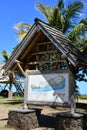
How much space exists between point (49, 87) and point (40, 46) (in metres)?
2.23

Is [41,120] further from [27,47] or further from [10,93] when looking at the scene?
[10,93]

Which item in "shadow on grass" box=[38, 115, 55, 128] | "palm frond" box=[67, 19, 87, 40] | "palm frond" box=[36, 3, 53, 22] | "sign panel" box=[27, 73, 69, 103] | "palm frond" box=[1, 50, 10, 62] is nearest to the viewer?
"sign panel" box=[27, 73, 69, 103]

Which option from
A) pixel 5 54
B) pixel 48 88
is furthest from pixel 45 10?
pixel 48 88

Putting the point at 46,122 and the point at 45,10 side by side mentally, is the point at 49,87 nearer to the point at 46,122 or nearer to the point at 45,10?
the point at 46,122

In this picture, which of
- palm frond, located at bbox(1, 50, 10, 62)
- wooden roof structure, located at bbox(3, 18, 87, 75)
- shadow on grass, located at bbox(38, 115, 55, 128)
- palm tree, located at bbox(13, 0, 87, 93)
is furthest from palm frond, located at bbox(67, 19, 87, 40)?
palm frond, located at bbox(1, 50, 10, 62)

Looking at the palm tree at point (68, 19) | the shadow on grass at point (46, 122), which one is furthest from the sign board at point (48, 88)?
the palm tree at point (68, 19)

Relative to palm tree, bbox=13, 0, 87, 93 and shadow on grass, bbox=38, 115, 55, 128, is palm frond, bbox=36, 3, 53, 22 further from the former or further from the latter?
shadow on grass, bbox=38, 115, 55, 128

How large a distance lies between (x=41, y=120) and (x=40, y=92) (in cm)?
242

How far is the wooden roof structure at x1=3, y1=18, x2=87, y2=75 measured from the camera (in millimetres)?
12766

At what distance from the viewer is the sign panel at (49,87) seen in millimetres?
13082

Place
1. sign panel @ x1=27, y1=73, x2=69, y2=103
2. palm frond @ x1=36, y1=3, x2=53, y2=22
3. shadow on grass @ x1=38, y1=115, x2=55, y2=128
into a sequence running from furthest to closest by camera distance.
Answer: palm frond @ x1=36, y1=3, x2=53, y2=22
shadow on grass @ x1=38, y1=115, x2=55, y2=128
sign panel @ x1=27, y1=73, x2=69, y2=103

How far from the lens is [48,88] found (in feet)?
44.6

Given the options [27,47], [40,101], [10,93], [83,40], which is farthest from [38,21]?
[10,93]

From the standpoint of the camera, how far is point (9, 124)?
46.4ft
